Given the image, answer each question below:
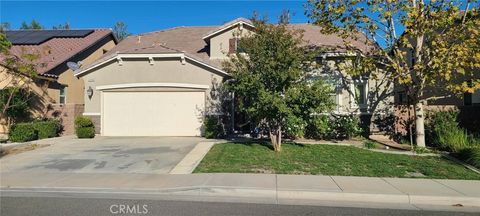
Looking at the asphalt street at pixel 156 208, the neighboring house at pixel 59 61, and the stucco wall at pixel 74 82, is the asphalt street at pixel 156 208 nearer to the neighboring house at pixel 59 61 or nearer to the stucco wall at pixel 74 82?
the neighboring house at pixel 59 61

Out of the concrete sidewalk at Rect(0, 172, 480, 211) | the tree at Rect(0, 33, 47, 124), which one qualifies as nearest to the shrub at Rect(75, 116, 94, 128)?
the tree at Rect(0, 33, 47, 124)

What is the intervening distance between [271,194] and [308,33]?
14601 mm

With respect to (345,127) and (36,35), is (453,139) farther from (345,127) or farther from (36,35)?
(36,35)

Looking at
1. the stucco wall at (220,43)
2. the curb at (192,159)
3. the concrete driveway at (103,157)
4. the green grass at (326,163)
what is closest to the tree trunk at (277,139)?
the green grass at (326,163)

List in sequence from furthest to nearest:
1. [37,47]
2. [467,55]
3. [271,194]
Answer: [37,47] → [467,55] → [271,194]

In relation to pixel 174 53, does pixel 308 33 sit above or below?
above

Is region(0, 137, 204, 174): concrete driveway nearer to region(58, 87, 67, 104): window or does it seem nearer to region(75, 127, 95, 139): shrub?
region(75, 127, 95, 139): shrub

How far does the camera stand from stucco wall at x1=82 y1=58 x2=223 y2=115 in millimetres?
17688

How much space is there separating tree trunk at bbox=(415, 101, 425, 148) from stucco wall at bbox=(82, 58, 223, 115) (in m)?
8.09

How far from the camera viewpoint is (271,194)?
7.82 m

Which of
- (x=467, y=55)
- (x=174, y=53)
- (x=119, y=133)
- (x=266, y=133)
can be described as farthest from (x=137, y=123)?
(x=467, y=55)

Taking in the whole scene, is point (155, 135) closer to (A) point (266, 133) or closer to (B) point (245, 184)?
(A) point (266, 133)

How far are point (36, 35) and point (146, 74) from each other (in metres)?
13.2

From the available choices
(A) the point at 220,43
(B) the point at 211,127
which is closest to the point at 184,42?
(A) the point at 220,43
